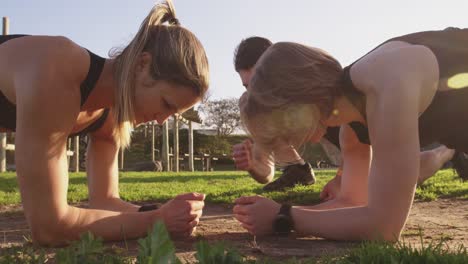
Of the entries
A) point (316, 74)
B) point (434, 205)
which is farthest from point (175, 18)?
point (434, 205)

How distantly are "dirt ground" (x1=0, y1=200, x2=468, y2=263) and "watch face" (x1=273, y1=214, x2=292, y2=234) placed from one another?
44 millimetres

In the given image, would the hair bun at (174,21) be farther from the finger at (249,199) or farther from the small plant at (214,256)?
the small plant at (214,256)

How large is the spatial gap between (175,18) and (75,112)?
2.74ft

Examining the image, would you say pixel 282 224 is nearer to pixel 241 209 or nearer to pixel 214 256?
pixel 241 209

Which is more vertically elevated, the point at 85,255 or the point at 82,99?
the point at 82,99

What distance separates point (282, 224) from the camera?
7.75ft

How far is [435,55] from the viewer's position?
2305 millimetres

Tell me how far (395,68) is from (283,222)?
848 mm

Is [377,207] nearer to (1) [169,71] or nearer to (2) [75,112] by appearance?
(1) [169,71]

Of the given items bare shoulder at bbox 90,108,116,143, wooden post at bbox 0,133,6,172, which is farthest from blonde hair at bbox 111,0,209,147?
wooden post at bbox 0,133,6,172

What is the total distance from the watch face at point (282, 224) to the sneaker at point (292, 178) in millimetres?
3463

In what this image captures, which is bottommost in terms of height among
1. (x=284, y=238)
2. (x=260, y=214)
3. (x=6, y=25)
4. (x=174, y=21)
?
(x=284, y=238)

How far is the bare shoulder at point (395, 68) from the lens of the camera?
2.00m


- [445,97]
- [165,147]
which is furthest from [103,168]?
[165,147]
